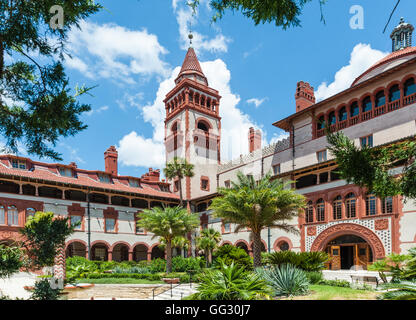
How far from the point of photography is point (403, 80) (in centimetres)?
2273

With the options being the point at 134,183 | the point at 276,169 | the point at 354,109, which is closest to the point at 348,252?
the point at 276,169

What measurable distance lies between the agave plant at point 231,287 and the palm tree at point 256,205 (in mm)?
7537

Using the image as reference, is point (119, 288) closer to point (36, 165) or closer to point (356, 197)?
point (356, 197)

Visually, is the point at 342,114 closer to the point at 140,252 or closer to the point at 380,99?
the point at 380,99

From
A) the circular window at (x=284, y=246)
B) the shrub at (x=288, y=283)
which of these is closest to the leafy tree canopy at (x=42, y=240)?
the shrub at (x=288, y=283)

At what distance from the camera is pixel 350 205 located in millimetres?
24297

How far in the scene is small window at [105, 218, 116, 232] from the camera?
35.5 meters

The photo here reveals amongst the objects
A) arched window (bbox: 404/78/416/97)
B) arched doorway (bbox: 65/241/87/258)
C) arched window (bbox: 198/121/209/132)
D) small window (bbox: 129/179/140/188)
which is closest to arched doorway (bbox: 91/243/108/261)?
arched doorway (bbox: 65/241/87/258)

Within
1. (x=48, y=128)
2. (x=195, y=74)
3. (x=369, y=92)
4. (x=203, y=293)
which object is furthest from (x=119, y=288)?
(x=195, y=74)

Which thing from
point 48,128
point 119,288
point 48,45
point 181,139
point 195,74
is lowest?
point 119,288

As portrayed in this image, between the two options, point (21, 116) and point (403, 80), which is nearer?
point (21, 116)

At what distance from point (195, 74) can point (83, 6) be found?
40740mm

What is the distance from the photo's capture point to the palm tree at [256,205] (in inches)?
730
